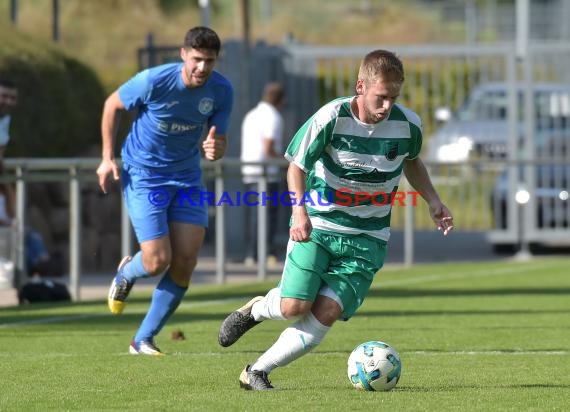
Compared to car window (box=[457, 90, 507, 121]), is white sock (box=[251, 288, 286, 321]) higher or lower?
lower

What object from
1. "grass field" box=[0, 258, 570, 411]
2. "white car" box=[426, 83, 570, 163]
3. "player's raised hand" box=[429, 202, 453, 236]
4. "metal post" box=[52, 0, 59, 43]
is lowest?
"grass field" box=[0, 258, 570, 411]

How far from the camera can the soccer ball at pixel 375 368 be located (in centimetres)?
759

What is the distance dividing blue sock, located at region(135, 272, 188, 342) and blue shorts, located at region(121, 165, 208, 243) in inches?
14.5

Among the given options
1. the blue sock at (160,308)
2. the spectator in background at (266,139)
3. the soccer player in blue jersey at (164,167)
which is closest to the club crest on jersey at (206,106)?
the soccer player in blue jersey at (164,167)

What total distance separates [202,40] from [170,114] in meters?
0.64

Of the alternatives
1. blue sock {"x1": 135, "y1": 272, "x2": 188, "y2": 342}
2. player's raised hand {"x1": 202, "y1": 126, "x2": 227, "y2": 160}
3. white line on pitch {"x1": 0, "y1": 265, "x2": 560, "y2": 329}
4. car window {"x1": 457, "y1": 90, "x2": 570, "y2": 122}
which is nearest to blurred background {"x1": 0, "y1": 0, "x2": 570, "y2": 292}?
car window {"x1": 457, "y1": 90, "x2": 570, "y2": 122}

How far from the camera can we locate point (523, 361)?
9.11 m

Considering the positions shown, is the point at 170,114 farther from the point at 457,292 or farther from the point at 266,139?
the point at 266,139

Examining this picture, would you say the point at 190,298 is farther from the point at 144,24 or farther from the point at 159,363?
the point at 144,24

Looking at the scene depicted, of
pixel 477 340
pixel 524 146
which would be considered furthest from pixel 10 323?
pixel 524 146

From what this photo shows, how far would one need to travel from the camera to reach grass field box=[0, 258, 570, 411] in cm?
734

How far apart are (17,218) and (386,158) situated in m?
7.42

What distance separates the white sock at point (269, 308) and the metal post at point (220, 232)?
789cm

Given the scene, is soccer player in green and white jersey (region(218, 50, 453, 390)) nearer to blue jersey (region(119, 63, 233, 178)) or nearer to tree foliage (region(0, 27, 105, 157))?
blue jersey (region(119, 63, 233, 178))
